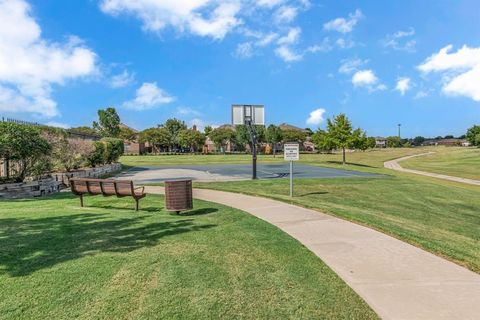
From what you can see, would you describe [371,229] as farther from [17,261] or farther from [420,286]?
[17,261]

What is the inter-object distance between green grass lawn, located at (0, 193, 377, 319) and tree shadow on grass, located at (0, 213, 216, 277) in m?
0.02

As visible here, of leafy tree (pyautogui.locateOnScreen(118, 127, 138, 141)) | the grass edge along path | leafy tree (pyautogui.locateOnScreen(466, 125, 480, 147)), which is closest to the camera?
the grass edge along path

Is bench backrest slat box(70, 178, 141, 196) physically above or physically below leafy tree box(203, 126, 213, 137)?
below

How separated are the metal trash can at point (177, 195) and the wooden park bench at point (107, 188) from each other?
1.13 metres

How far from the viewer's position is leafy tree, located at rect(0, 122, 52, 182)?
11516 mm

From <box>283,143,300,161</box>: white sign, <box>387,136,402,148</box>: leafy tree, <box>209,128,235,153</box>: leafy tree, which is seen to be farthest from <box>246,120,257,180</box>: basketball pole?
<box>387,136,402,148</box>: leafy tree

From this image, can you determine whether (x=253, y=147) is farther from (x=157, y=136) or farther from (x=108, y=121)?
(x=157, y=136)

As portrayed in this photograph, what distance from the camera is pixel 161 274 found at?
4383 millimetres

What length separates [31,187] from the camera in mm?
12094

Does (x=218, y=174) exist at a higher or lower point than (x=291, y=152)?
lower

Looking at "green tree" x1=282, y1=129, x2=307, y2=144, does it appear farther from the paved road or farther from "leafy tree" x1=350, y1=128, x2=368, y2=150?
the paved road

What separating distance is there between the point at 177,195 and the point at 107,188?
228 centimetres

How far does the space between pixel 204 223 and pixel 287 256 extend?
2.68 m

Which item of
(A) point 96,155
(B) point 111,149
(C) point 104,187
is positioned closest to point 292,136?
(B) point 111,149
